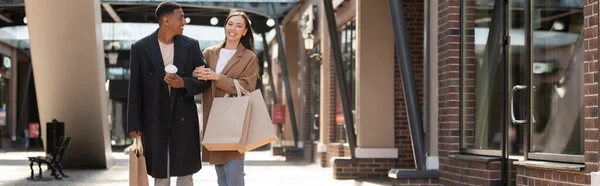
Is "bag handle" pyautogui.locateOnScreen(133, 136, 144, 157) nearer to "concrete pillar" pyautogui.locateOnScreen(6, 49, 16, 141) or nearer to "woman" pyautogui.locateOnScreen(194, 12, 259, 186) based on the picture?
"woman" pyautogui.locateOnScreen(194, 12, 259, 186)

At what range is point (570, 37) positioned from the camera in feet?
25.7

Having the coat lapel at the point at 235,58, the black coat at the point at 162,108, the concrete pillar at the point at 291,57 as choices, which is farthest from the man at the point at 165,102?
the concrete pillar at the point at 291,57

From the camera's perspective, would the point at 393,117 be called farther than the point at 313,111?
No

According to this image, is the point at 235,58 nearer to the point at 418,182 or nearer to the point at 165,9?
the point at 165,9

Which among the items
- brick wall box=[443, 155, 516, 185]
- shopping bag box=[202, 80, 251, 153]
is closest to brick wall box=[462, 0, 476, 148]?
brick wall box=[443, 155, 516, 185]

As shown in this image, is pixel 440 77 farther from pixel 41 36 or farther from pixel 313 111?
pixel 313 111

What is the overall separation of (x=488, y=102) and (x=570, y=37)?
2074 mm

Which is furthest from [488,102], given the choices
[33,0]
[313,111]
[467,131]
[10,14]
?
[10,14]

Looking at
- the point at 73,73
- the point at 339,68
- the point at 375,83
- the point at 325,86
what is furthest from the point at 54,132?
the point at 325,86

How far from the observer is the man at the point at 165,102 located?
561 cm

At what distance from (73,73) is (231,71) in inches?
424

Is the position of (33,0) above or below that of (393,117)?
above

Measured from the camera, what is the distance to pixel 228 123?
5.70 metres

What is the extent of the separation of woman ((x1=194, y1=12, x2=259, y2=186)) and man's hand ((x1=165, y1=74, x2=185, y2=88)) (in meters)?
0.28
